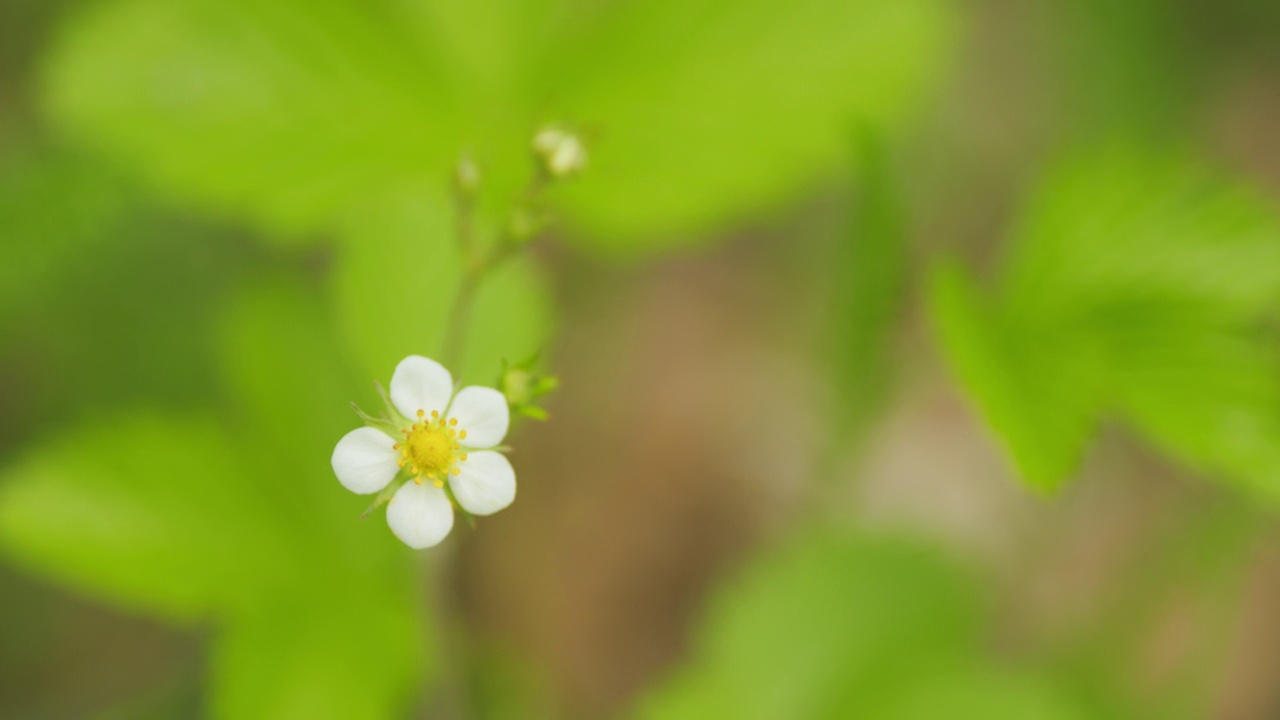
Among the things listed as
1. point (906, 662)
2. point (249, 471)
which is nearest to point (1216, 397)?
point (906, 662)

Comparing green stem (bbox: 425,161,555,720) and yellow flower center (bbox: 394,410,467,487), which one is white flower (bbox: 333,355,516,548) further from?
green stem (bbox: 425,161,555,720)

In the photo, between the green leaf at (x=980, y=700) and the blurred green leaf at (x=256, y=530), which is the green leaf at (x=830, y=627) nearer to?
the green leaf at (x=980, y=700)

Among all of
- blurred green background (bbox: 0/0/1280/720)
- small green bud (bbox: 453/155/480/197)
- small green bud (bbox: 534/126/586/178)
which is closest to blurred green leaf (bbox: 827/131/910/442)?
blurred green background (bbox: 0/0/1280/720)

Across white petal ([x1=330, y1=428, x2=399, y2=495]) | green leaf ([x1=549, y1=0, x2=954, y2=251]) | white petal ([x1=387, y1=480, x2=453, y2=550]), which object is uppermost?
green leaf ([x1=549, y1=0, x2=954, y2=251])

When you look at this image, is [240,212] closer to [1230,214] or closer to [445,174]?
[445,174]

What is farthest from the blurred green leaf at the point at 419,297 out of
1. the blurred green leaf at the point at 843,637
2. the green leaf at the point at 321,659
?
the blurred green leaf at the point at 843,637

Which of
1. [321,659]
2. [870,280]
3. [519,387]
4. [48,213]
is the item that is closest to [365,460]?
[519,387]

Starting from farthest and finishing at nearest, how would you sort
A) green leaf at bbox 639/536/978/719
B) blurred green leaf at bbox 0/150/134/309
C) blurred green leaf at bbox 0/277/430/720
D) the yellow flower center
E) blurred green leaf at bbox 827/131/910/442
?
blurred green leaf at bbox 0/150/134/309 < green leaf at bbox 639/536/978/719 < blurred green leaf at bbox 827/131/910/442 < blurred green leaf at bbox 0/277/430/720 < the yellow flower center
